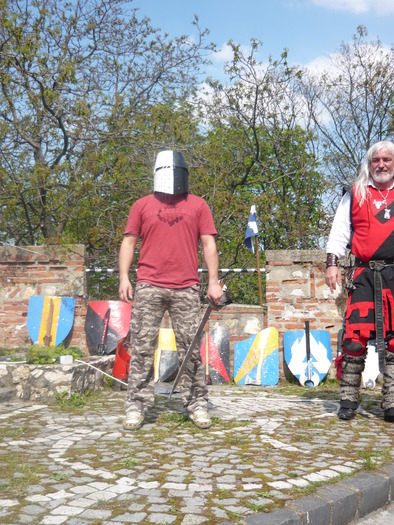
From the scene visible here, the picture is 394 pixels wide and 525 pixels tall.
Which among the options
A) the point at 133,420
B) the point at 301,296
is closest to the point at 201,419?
the point at 133,420

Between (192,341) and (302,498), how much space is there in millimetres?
Result: 1665

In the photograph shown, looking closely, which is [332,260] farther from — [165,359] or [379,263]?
[165,359]

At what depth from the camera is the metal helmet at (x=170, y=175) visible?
4309 millimetres

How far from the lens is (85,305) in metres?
8.05

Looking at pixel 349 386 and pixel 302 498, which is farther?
pixel 349 386

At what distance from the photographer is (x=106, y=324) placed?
7742 mm

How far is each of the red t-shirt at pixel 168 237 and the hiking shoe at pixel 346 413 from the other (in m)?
1.57

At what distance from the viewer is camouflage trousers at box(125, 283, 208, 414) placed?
4.26 meters

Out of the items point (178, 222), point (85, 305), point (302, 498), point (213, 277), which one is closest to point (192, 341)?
point (213, 277)

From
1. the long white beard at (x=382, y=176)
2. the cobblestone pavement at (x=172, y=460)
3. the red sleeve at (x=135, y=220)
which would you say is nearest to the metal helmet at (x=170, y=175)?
the red sleeve at (x=135, y=220)

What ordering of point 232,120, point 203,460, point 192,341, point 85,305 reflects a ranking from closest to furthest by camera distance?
point 203,460 < point 192,341 < point 85,305 < point 232,120

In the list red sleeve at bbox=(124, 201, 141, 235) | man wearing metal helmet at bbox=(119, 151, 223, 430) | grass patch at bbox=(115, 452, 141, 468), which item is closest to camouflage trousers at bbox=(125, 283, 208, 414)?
man wearing metal helmet at bbox=(119, 151, 223, 430)

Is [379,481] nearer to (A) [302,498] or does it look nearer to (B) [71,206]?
(A) [302,498]

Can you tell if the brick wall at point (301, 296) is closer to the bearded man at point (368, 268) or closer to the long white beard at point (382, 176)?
the bearded man at point (368, 268)
